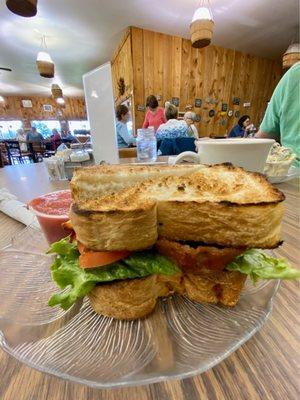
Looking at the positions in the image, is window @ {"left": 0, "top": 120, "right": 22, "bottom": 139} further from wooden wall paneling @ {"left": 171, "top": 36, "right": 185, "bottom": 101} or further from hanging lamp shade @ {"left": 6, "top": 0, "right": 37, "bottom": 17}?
hanging lamp shade @ {"left": 6, "top": 0, "right": 37, "bottom": 17}

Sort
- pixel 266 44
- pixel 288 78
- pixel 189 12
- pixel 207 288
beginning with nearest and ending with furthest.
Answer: pixel 207 288
pixel 288 78
pixel 189 12
pixel 266 44

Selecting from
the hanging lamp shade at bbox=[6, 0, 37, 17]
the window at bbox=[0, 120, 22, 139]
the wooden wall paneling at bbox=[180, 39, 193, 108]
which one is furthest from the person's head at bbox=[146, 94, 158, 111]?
the window at bbox=[0, 120, 22, 139]

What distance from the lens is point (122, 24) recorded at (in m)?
3.94

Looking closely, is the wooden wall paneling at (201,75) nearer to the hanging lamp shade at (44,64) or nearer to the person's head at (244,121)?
the person's head at (244,121)

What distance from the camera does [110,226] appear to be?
0.41 metres

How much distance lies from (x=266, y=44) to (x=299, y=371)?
6.43 m

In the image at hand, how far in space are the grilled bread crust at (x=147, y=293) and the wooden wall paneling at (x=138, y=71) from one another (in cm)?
461

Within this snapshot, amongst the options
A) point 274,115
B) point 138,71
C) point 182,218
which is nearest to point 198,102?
point 138,71

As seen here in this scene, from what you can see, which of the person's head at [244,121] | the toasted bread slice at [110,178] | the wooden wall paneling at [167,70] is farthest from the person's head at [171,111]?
the toasted bread slice at [110,178]

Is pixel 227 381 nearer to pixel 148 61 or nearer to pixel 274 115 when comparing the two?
pixel 274 115

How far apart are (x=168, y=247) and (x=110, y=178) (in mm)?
242

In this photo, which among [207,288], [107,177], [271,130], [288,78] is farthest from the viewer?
[271,130]

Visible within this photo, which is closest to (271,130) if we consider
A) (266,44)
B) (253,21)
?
(253,21)

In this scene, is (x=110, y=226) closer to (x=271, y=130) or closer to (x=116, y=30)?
(x=271, y=130)
